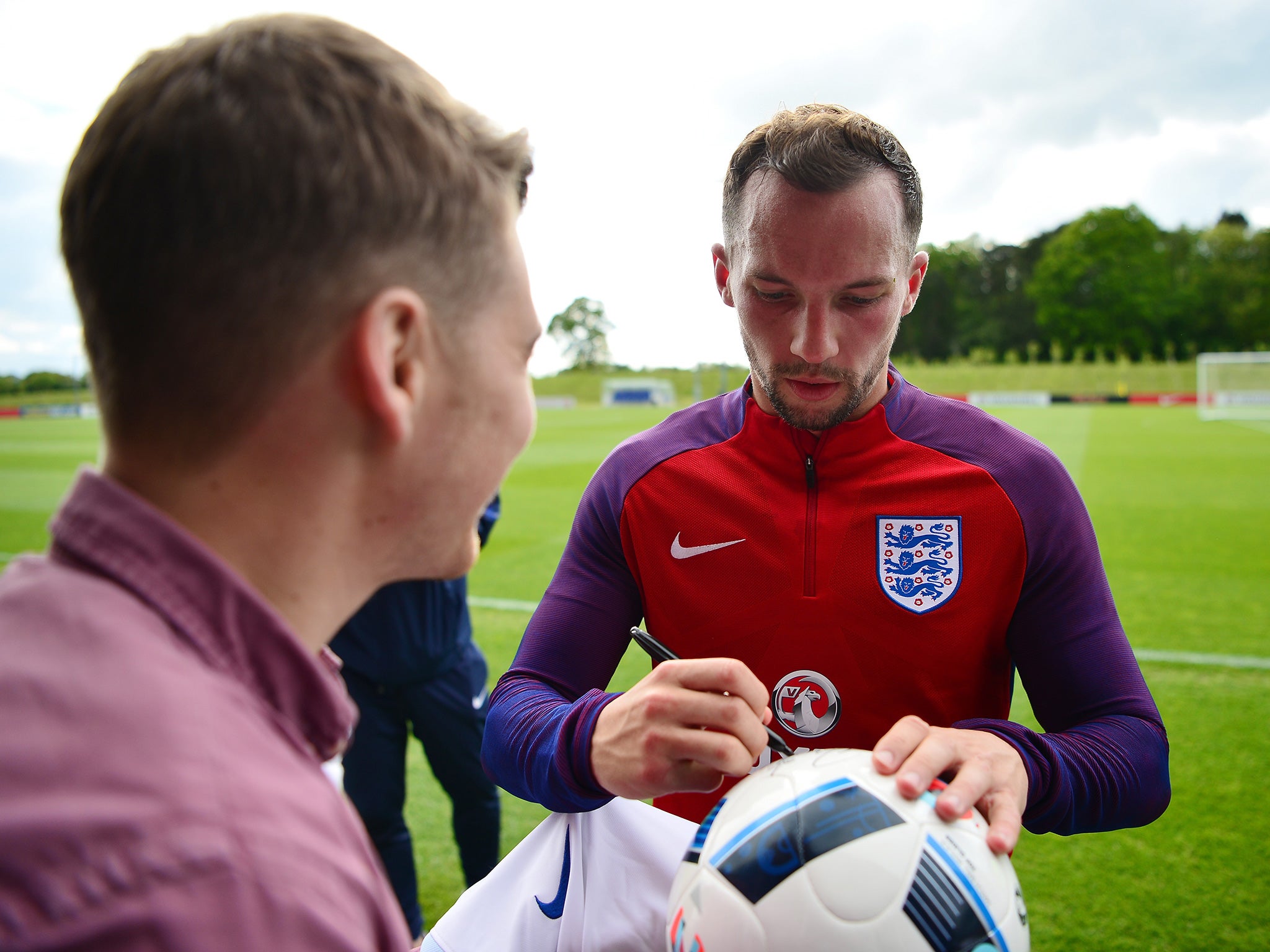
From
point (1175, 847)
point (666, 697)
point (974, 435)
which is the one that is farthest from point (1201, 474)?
point (666, 697)

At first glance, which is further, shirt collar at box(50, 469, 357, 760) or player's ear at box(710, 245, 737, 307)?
player's ear at box(710, 245, 737, 307)

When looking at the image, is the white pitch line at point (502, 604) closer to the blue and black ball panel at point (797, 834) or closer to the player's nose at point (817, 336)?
the player's nose at point (817, 336)

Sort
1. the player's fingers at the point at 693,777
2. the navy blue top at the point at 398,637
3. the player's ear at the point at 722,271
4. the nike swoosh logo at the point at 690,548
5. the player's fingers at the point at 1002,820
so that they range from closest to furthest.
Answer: the player's fingers at the point at 1002,820, the player's fingers at the point at 693,777, the nike swoosh logo at the point at 690,548, the player's ear at the point at 722,271, the navy blue top at the point at 398,637

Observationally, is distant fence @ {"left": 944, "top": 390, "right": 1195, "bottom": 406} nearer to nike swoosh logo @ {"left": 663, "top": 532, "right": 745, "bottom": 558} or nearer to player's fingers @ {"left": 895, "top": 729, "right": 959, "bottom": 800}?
nike swoosh logo @ {"left": 663, "top": 532, "right": 745, "bottom": 558}

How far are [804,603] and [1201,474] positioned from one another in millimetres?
14655

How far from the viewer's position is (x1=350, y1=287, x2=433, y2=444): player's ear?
2.52ft

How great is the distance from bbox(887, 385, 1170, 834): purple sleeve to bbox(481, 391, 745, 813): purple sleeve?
20.7 inches

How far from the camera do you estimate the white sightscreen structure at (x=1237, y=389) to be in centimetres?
2945

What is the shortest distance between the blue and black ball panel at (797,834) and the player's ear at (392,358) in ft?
2.32

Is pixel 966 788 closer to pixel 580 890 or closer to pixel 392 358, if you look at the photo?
pixel 580 890

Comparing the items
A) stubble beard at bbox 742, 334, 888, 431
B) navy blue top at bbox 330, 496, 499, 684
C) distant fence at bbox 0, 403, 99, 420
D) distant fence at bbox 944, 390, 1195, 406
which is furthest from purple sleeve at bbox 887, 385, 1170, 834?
distant fence at bbox 0, 403, 99, 420

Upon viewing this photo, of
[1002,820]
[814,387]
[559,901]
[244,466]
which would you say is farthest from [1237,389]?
[244,466]

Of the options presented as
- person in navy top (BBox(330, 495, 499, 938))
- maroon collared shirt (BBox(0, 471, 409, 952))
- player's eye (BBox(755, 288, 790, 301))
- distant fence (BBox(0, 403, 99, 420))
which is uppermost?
distant fence (BBox(0, 403, 99, 420))

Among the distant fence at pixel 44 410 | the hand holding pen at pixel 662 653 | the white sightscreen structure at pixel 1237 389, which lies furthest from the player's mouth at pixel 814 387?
the distant fence at pixel 44 410
